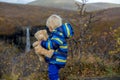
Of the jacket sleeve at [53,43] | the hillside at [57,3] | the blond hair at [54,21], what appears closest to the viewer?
the jacket sleeve at [53,43]

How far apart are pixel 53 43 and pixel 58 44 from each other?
10cm

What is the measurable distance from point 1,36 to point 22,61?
32.0 m

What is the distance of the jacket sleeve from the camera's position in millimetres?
8386

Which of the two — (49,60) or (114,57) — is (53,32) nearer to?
(49,60)

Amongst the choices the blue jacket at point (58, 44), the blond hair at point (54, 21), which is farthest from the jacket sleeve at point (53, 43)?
the blond hair at point (54, 21)

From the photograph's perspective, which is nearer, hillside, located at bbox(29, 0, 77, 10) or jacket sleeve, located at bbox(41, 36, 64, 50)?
jacket sleeve, located at bbox(41, 36, 64, 50)

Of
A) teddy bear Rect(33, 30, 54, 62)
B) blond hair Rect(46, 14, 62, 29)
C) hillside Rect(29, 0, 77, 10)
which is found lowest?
hillside Rect(29, 0, 77, 10)

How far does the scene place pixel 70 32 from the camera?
842 centimetres

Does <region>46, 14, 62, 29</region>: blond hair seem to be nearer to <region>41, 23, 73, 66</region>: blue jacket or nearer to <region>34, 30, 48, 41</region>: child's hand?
<region>41, 23, 73, 66</region>: blue jacket

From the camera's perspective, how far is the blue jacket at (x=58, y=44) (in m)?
8.41

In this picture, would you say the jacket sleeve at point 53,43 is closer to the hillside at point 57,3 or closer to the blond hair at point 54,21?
the blond hair at point 54,21

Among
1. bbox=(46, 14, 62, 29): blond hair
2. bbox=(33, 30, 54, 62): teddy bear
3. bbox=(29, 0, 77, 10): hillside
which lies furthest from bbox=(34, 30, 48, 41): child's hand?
bbox=(29, 0, 77, 10): hillside

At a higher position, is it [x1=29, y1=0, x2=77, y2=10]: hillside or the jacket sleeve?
the jacket sleeve

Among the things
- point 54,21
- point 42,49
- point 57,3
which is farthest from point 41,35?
point 57,3
